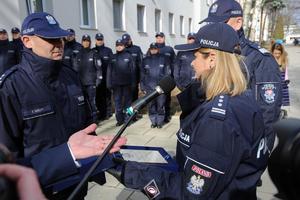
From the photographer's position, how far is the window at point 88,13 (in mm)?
11727

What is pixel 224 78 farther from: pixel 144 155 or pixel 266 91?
pixel 266 91

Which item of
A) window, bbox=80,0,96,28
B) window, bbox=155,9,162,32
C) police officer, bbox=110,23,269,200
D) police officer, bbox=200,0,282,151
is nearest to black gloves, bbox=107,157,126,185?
police officer, bbox=110,23,269,200

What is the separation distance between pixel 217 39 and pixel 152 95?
573mm

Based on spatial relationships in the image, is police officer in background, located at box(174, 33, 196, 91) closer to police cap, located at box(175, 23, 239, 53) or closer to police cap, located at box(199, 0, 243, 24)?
police cap, located at box(199, 0, 243, 24)

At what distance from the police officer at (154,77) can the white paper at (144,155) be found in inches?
219

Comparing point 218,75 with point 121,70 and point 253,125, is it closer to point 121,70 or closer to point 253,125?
point 253,125

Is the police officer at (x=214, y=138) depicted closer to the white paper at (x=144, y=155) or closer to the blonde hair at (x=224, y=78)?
the blonde hair at (x=224, y=78)

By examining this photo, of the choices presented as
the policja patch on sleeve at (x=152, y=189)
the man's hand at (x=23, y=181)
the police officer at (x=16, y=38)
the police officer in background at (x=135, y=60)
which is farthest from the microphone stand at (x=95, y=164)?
the police officer at (x=16, y=38)

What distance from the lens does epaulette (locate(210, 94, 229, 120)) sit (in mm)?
1824

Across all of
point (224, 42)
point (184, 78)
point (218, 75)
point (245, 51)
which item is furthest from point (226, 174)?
point (184, 78)

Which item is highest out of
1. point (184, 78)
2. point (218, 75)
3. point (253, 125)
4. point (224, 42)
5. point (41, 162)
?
point (224, 42)

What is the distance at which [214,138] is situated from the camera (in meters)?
1.79

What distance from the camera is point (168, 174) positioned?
2078 mm

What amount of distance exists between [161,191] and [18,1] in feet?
25.5
